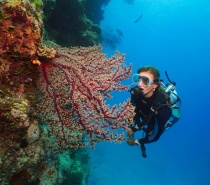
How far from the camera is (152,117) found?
4707 mm

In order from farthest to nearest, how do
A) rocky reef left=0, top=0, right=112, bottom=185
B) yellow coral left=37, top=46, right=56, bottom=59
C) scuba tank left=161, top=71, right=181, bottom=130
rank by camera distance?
scuba tank left=161, top=71, right=181, bottom=130 → yellow coral left=37, top=46, right=56, bottom=59 → rocky reef left=0, top=0, right=112, bottom=185

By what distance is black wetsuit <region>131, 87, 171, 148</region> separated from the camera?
4498mm

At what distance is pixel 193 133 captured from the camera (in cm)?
8919

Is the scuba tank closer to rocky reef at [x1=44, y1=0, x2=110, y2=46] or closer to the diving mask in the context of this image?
the diving mask

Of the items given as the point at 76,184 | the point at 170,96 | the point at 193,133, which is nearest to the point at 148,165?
the point at 76,184

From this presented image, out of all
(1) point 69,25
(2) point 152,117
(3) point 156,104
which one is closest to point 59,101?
(3) point 156,104

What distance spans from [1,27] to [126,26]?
13163 centimetres

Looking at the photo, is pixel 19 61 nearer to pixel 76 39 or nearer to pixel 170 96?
pixel 170 96

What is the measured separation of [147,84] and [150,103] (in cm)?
47

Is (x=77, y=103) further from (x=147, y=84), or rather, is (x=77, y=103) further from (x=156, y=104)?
(x=156, y=104)

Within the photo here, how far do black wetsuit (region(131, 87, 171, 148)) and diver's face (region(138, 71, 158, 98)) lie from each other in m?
0.11

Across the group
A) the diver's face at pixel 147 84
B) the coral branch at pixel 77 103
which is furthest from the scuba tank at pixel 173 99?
the coral branch at pixel 77 103

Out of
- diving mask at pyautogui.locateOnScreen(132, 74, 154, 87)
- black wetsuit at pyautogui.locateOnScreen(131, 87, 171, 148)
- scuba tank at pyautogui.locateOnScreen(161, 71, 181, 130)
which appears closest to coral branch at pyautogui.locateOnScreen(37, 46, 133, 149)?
diving mask at pyautogui.locateOnScreen(132, 74, 154, 87)

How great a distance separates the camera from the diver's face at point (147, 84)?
4.43 m
